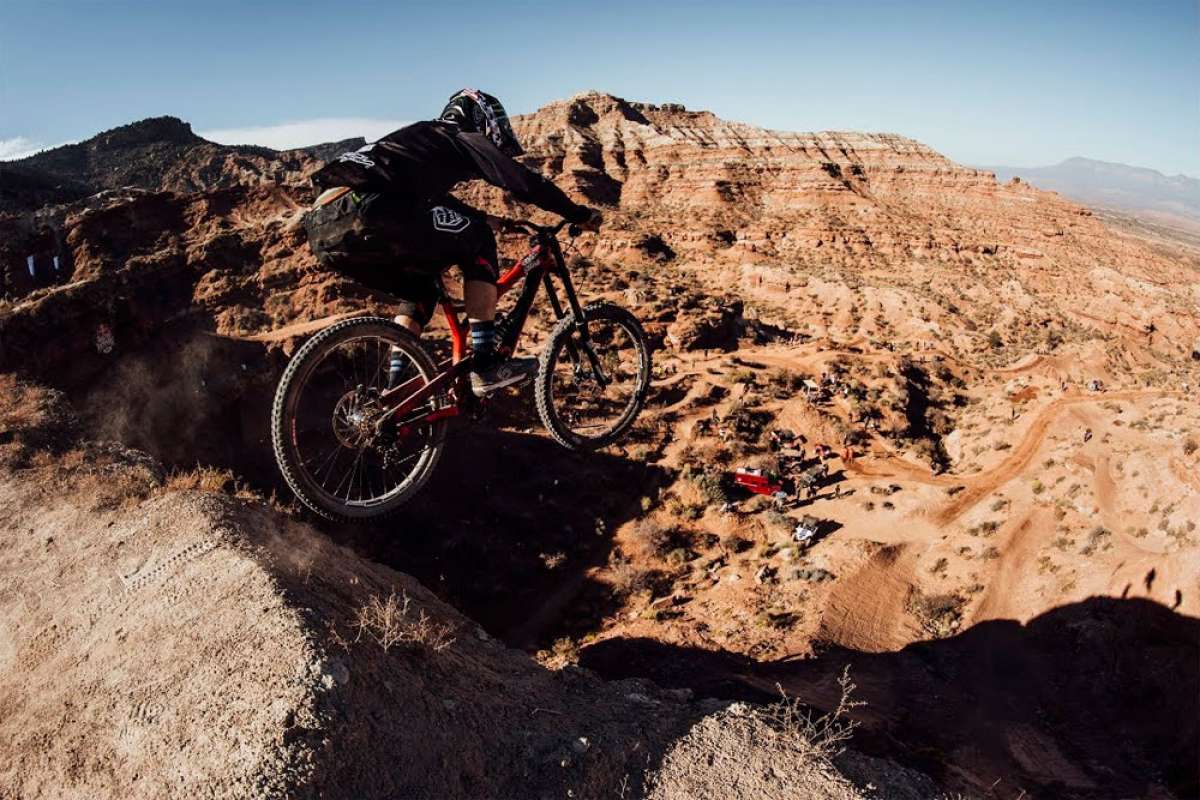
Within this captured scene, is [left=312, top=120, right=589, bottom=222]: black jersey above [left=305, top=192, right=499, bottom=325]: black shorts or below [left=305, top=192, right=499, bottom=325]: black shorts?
above

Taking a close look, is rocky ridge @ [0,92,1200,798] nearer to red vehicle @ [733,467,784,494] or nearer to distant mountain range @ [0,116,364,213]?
red vehicle @ [733,467,784,494]

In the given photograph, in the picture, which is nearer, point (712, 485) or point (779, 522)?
point (779, 522)

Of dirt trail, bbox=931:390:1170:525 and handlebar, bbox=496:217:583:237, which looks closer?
handlebar, bbox=496:217:583:237

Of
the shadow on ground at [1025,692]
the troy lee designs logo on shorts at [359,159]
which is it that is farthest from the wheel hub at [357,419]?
the shadow on ground at [1025,692]

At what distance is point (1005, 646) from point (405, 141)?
18225 millimetres

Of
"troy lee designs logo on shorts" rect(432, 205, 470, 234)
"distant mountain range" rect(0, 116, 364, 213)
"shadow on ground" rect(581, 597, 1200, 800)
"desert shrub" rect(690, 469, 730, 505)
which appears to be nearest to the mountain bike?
"troy lee designs logo on shorts" rect(432, 205, 470, 234)

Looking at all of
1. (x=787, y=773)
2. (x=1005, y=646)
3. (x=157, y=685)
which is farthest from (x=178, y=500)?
(x=1005, y=646)

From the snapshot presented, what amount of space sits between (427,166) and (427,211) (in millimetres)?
348

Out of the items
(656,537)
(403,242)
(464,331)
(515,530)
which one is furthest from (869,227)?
(403,242)

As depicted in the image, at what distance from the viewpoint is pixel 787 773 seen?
7430 millimetres

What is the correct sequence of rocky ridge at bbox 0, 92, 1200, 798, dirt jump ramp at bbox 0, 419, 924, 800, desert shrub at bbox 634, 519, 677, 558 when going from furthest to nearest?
desert shrub at bbox 634, 519, 677, 558, rocky ridge at bbox 0, 92, 1200, 798, dirt jump ramp at bbox 0, 419, 924, 800

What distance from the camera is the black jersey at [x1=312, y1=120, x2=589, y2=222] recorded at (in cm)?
496

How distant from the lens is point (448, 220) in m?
5.46

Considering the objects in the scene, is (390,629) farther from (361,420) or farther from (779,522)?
(779,522)
